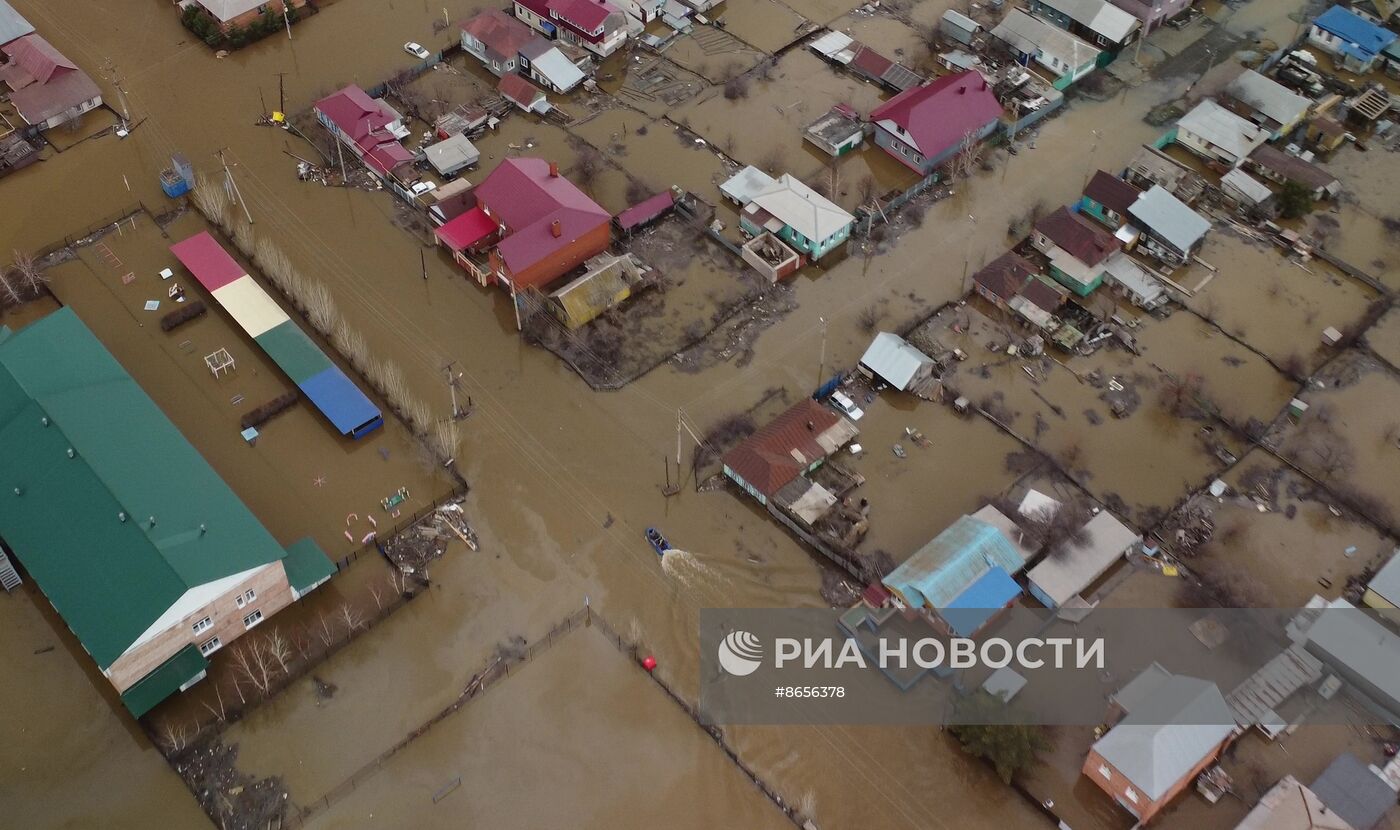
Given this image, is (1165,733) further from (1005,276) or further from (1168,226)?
(1168,226)

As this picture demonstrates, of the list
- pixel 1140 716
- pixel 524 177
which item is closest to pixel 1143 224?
pixel 1140 716

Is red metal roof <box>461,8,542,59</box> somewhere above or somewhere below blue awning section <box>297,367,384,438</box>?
above

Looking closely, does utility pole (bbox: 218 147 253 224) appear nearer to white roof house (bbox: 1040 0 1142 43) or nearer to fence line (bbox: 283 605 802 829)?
fence line (bbox: 283 605 802 829)

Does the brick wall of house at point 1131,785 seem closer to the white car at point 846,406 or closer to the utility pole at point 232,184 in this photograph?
the white car at point 846,406

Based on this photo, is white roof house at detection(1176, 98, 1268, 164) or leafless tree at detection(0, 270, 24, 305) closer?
leafless tree at detection(0, 270, 24, 305)

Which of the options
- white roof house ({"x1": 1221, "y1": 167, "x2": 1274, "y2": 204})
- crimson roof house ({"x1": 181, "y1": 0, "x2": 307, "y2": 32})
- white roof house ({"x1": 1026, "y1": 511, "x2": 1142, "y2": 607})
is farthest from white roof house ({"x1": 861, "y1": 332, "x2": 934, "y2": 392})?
crimson roof house ({"x1": 181, "y1": 0, "x2": 307, "y2": 32})

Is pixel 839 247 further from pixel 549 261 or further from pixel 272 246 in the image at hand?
pixel 272 246
